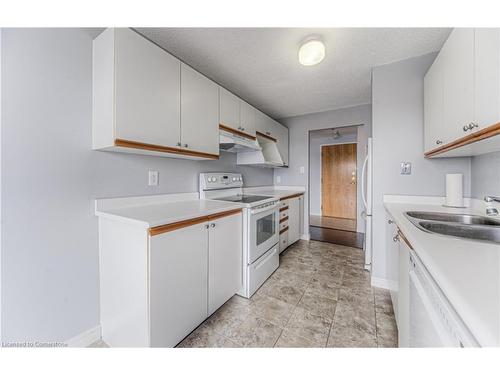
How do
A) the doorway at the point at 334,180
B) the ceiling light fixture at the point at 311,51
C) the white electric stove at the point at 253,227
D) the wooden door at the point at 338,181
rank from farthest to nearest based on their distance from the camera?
the wooden door at the point at 338,181, the doorway at the point at 334,180, the white electric stove at the point at 253,227, the ceiling light fixture at the point at 311,51

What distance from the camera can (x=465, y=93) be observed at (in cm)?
111

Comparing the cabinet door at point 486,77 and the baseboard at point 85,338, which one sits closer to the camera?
the cabinet door at point 486,77

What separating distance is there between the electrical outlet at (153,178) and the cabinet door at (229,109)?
0.79m

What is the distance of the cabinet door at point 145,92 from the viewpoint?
1191 mm

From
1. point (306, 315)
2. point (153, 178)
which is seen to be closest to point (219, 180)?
point (153, 178)

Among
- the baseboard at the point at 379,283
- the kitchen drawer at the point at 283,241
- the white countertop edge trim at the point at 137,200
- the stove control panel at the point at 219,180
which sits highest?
the stove control panel at the point at 219,180

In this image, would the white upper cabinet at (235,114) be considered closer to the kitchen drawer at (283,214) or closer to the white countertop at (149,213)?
the white countertop at (149,213)

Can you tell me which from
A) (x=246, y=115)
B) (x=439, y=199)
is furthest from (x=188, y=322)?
(x=439, y=199)

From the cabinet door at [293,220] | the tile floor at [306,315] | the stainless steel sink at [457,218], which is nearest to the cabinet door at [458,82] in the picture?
the stainless steel sink at [457,218]

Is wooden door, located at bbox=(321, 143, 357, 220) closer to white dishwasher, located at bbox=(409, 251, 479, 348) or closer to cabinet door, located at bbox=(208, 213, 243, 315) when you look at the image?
cabinet door, located at bbox=(208, 213, 243, 315)

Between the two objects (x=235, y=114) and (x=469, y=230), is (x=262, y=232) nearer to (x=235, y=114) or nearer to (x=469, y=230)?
(x=235, y=114)

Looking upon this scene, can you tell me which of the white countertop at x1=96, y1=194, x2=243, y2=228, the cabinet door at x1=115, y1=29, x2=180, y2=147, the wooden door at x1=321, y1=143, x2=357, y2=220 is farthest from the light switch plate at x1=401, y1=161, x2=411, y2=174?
the wooden door at x1=321, y1=143, x2=357, y2=220

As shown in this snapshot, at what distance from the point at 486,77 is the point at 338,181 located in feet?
14.8
